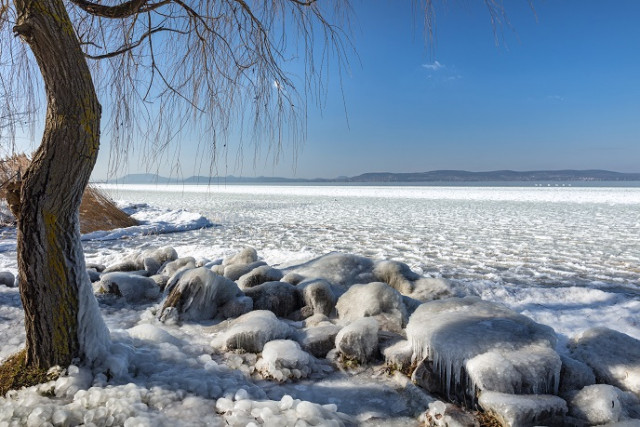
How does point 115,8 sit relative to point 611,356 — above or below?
above

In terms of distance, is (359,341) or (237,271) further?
(237,271)

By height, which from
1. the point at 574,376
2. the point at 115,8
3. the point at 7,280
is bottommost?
the point at 7,280

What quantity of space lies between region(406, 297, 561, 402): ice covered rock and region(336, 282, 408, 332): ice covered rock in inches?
12.7

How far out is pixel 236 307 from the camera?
322 centimetres

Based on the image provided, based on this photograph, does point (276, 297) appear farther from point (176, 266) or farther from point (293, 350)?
point (176, 266)

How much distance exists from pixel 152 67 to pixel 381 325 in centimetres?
222

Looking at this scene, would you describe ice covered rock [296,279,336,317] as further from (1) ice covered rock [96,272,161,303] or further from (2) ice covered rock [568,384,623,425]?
(2) ice covered rock [568,384,623,425]

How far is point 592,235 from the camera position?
26.4ft

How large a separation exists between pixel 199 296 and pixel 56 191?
5.72 ft

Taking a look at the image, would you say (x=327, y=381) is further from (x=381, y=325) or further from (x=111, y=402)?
(x=111, y=402)

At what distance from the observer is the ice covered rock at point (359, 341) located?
8.00ft

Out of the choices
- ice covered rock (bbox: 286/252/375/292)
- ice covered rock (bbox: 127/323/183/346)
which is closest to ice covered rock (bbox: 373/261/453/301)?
ice covered rock (bbox: 286/252/375/292)

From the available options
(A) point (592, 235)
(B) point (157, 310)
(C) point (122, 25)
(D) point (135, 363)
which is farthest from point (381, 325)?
(A) point (592, 235)

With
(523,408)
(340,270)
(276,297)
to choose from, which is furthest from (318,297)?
(523,408)
